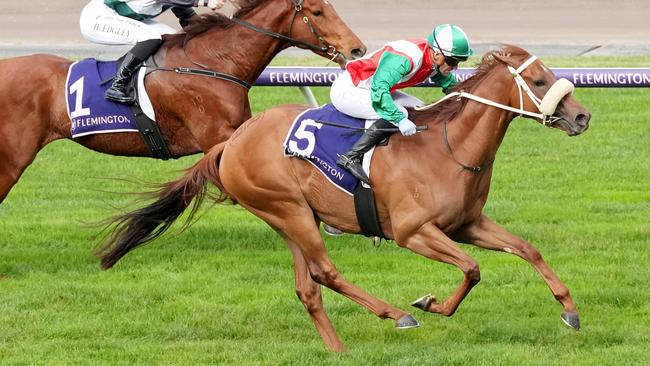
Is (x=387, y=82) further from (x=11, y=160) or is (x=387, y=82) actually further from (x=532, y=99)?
(x=11, y=160)

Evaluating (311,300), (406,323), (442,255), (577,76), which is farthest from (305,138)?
(577,76)

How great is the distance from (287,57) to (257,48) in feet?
24.6

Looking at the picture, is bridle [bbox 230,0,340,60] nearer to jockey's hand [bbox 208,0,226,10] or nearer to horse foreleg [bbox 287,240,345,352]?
jockey's hand [bbox 208,0,226,10]

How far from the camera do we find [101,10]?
9.49m

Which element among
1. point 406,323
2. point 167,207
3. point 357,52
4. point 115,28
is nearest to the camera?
point 406,323

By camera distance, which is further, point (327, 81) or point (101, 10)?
point (327, 81)

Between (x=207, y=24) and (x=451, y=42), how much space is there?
2389mm

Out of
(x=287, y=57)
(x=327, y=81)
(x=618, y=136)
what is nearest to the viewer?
(x=327, y=81)

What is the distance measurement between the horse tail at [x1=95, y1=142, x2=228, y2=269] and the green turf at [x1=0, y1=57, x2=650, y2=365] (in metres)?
0.40

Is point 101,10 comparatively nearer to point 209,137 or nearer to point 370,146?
point 209,137

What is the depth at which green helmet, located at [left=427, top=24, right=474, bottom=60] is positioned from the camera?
7273 mm

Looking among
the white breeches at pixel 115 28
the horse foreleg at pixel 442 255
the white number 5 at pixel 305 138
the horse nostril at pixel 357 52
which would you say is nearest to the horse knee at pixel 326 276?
the horse foreleg at pixel 442 255

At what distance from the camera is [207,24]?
30.1 feet

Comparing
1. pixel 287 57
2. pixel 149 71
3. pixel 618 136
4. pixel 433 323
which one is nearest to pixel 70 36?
pixel 287 57
